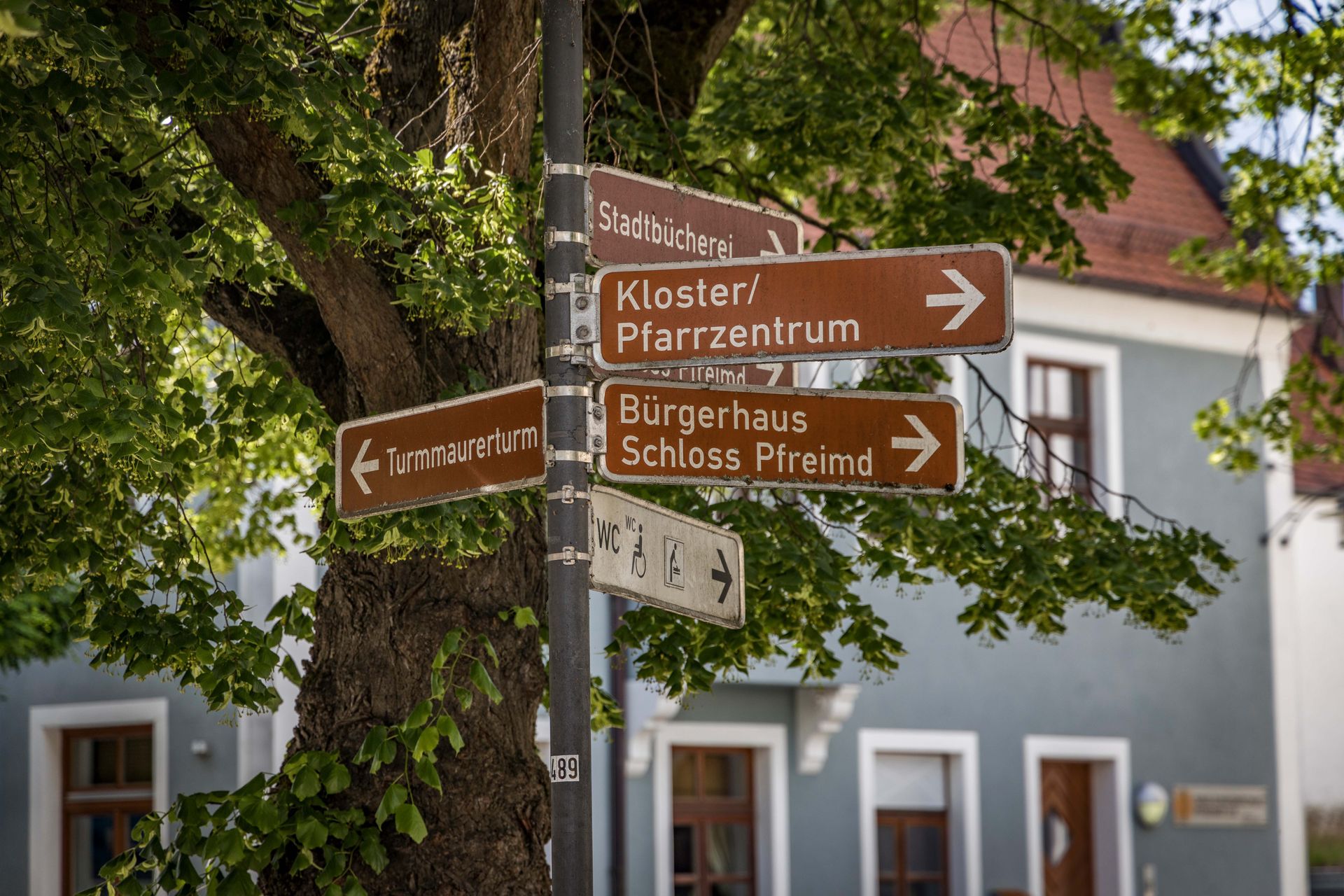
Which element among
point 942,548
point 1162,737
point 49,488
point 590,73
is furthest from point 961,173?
point 1162,737

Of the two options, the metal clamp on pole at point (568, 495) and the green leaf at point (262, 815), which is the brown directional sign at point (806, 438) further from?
the green leaf at point (262, 815)

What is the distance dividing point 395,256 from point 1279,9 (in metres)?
6.60

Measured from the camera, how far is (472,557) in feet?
19.8

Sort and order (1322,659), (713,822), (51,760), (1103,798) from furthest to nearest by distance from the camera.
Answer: (1322,659) → (1103,798) → (713,822) → (51,760)

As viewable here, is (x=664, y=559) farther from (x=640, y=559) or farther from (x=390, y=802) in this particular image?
(x=390, y=802)

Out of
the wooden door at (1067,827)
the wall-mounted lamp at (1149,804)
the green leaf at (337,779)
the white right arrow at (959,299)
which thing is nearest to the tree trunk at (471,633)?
the green leaf at (337,779)

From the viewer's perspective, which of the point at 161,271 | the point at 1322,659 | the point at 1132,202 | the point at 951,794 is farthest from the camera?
the point at 1322,659

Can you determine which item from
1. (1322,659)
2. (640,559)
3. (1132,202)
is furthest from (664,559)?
(1322,659)

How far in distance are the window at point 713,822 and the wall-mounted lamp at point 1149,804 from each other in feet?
13.3

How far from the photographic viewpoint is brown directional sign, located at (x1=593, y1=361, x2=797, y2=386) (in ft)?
13.6

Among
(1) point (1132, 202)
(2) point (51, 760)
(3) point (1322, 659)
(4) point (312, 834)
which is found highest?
(1) point (1132, 202)

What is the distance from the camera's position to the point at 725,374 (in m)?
4.54

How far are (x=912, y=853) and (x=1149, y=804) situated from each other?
2.53 meters

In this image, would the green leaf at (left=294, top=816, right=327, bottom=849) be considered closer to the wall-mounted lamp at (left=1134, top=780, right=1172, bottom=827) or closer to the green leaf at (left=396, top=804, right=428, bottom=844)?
the green leaf at (left=396, top=804, right=428, bottom=844)
